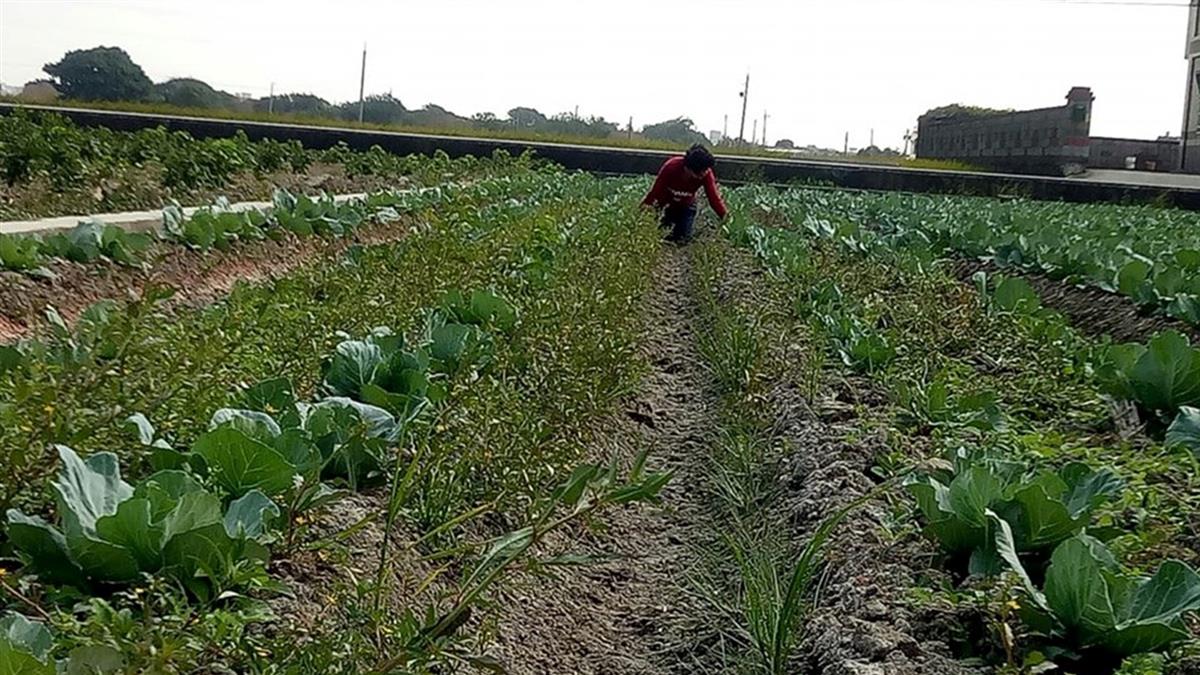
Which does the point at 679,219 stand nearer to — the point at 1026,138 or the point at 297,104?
the point at 1026,138

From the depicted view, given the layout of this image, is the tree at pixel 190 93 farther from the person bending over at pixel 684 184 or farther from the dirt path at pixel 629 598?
the dirt path at pixel 629 598

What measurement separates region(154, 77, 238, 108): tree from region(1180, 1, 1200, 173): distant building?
34.4 m

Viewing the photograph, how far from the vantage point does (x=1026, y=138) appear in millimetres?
31219

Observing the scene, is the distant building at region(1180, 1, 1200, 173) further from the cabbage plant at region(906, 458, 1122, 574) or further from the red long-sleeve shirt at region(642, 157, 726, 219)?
the cabbage plant at region(906, 458, 1122, 574)

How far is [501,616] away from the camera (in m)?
2.75

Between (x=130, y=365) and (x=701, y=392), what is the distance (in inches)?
152

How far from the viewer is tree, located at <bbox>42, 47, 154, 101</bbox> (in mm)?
46969

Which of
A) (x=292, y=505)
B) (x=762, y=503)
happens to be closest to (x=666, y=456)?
(x=762, y=503)

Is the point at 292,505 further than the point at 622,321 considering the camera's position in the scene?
No

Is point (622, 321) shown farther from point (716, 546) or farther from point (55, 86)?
point (55, 86)

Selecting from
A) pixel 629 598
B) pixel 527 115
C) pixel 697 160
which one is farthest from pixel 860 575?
pixel 527 115

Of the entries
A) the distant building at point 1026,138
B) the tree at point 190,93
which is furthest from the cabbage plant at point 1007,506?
the tree at point 190,93

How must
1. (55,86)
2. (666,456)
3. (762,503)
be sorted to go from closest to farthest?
(762,503), (666,456), (55,86)

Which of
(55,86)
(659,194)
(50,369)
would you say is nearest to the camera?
(50,369)
